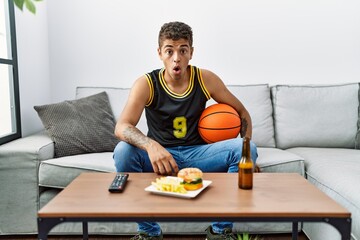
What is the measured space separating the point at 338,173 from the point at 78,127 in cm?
156

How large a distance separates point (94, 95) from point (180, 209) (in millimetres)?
1760

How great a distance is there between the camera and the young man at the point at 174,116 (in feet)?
5.98

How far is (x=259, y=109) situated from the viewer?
2.73 metres

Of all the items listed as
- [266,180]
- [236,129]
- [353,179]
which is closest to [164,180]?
[266,180]

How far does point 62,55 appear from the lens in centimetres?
309

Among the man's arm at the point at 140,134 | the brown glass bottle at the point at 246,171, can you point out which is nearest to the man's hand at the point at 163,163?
the man's arm at the point at 140,134

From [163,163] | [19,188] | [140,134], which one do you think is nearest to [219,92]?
[140,134]

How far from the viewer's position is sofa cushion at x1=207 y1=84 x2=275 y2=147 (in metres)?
2.68

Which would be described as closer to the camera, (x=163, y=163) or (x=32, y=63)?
(x=163, y=163)

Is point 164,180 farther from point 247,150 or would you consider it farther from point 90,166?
point 90,166

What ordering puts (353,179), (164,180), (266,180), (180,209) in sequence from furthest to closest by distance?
(353,179) → (266,180) → (164,180) → (180,209)

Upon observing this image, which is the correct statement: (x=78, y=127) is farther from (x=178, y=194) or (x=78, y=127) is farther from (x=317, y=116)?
(x=317, y=116)

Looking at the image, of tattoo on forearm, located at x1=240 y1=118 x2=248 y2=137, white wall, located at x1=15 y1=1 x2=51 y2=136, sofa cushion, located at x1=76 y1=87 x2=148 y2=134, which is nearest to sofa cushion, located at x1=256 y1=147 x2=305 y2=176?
tattoo on forearm, located at x1=240 y1=118 x2=248 y2=137

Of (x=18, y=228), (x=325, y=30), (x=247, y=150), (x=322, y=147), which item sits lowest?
(x=18, y=228)
